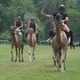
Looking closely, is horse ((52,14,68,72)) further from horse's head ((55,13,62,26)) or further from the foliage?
the foliage

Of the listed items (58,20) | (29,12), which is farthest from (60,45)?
(29,12)

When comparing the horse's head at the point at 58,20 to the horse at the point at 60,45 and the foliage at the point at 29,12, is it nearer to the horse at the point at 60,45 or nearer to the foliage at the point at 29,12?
the horse at the point at 60,45

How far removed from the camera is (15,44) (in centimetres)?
A: 3061

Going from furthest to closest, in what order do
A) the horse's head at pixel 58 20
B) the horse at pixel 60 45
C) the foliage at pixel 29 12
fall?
the foliage at pixel 29 12 → the horse at pixel 60 45 → the horse's head at pixel 58 20

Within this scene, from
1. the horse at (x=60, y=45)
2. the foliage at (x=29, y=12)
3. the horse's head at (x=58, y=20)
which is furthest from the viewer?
Result: the foliage at (x=29, y=12)

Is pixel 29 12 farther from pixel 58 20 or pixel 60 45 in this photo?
pixel 58 20

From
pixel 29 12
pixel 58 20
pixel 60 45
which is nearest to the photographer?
pixel 58 20

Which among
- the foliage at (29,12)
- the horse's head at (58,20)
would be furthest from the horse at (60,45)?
the foliage at (29,12)

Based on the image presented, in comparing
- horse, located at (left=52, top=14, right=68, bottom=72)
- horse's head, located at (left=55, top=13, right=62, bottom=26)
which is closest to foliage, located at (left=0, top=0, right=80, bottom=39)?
horse, located at (left=52, top=14, right=68, bottom=72)

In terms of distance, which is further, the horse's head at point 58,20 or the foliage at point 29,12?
the foliage at point 29,12

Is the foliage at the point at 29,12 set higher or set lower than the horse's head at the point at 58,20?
lower

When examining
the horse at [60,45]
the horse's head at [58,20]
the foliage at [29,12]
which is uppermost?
the horse's head at [58,20]

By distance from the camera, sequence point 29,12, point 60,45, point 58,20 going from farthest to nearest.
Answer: point 29,12 < point 60,45 < point 58,20

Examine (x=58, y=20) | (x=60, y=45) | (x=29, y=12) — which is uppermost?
(x=58, y=20)
